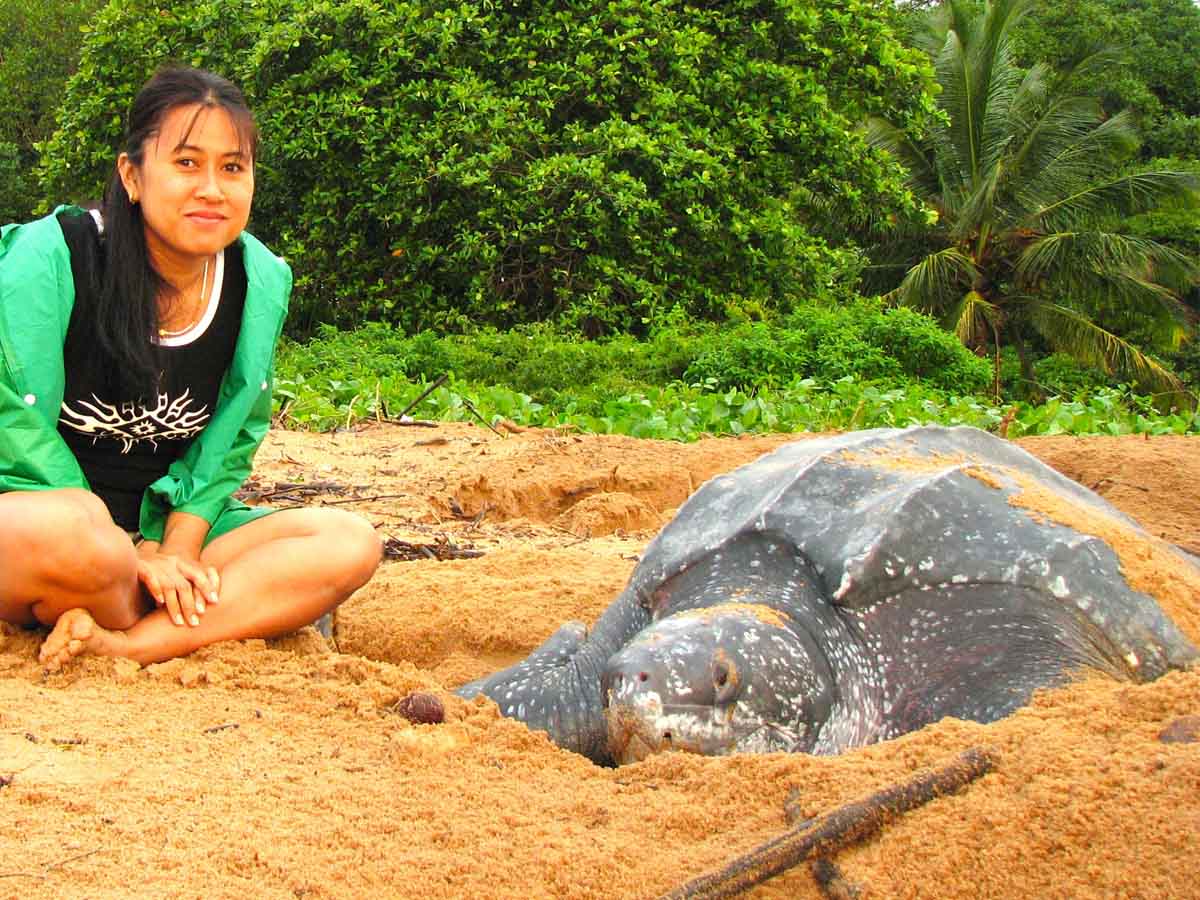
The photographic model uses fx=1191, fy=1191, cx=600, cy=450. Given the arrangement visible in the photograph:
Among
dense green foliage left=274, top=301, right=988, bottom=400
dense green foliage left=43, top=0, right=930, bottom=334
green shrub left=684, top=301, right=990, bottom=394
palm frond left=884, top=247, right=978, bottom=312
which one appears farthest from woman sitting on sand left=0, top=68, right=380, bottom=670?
palm frond left=884, top=247, right=978, bottom=312

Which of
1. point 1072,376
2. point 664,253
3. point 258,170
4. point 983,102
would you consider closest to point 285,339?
point 258,170

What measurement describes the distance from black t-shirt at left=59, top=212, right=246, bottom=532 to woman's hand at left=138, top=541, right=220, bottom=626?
19cm

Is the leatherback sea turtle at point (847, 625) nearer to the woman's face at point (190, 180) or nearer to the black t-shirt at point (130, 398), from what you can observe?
the black t-shirt at point (130, 398)

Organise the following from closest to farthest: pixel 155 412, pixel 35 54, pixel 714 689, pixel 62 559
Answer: pixel 714 689 < pixel 62 559 < pixel 155 412 < pixel 35 54

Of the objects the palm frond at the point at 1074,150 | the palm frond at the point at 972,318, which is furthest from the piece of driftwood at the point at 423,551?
the palm frond at the point at 1074,150

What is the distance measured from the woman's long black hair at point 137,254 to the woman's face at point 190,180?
0.01 metres

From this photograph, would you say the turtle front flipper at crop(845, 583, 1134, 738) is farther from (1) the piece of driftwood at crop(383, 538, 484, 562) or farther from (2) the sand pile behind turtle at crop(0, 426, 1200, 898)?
(1) the piece of driftwood at crop(383, 538, 484, 562)

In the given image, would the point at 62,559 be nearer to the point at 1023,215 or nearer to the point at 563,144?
the point at 563,144

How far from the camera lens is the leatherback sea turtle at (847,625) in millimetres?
1712

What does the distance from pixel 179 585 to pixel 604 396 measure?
436 cm

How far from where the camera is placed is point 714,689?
1679mm

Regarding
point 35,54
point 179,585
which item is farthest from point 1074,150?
point 179,585

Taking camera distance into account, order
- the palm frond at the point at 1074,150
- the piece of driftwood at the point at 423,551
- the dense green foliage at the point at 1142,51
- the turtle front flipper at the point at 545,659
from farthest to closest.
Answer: the dense green foliage at the point at 1142,51
the palm frond at the point at 1074,150
the piece of driftwood at the point at 423,551
the turtle front flipper at the point at 545,659

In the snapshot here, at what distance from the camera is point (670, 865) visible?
1.24 m
